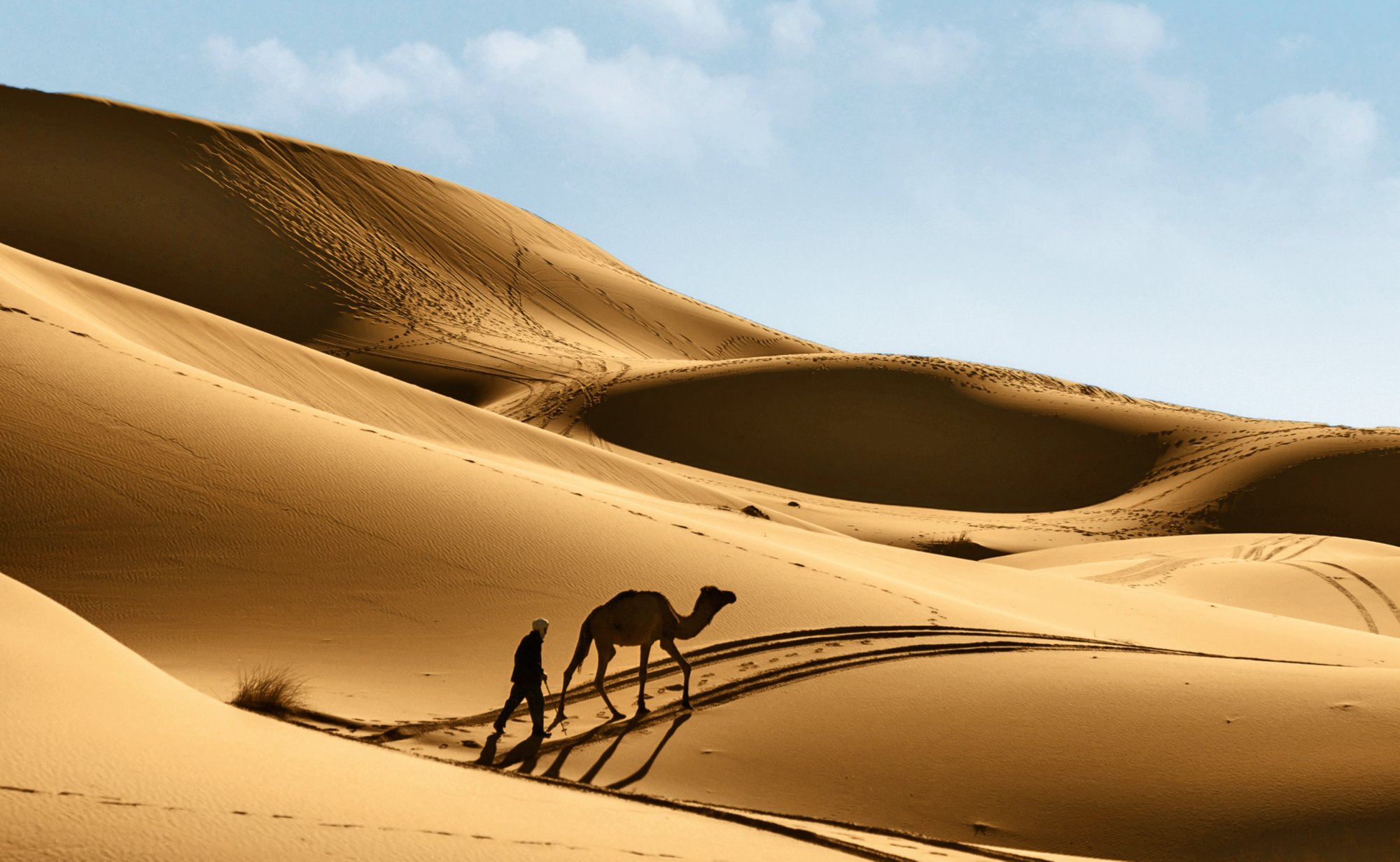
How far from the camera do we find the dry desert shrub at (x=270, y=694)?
25.7 ft

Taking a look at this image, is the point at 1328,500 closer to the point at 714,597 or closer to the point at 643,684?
the point at 714,597

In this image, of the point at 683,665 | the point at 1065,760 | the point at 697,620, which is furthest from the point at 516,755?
the point at 1065,760

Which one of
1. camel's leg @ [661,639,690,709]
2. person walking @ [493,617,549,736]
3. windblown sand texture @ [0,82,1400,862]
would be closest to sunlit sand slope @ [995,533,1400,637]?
windblown sand texture @ [0,82,1400,862]

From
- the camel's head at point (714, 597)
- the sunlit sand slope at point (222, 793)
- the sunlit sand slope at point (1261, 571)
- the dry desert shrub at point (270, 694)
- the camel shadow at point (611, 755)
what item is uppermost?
the sunlit sand slope at point (1261, 571)

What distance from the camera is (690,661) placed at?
10508 mm

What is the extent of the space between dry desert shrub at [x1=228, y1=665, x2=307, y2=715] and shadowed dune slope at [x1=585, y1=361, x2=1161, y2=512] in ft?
104

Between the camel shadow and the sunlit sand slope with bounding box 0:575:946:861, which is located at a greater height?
the sunlit sand slope with bounding box 0:575:946:861

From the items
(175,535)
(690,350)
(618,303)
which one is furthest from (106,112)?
(175,535)

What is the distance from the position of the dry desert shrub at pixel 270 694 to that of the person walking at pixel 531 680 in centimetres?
143

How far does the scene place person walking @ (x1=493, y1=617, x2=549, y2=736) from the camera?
8047 mm

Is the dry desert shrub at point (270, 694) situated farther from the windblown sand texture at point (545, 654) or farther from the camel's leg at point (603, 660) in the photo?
the camel's leg at point (603, 660)

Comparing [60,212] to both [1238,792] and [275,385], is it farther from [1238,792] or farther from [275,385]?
[1238,792]

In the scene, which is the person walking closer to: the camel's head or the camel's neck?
the camel's neck

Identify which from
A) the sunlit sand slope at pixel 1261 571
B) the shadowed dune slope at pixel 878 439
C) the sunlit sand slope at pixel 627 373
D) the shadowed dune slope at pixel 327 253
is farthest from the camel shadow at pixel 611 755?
the shadowed dune slope at pixel 327 253
